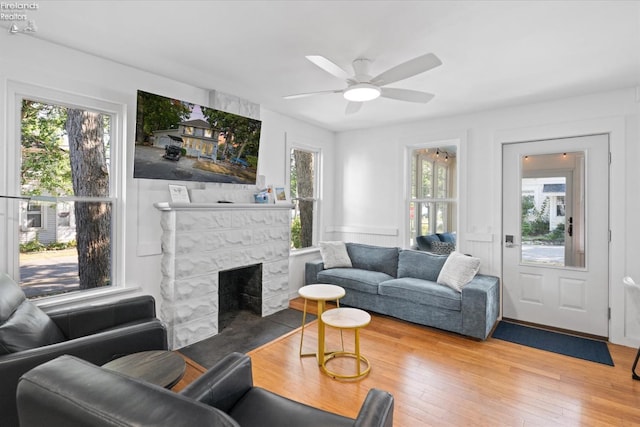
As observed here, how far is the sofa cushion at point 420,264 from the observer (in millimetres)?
3926

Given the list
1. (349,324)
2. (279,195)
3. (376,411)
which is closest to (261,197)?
(279,195)

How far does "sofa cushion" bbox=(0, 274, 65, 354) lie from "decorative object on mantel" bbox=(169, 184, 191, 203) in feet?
4.30

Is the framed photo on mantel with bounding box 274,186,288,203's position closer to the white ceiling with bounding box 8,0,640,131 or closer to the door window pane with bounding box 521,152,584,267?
the white ceiling with bounding box 8,0,640,131

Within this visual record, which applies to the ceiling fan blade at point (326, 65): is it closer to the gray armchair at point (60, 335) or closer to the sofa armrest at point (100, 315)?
the gray armchair at point (60, 335)

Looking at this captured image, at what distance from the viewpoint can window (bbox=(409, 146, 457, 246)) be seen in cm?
438

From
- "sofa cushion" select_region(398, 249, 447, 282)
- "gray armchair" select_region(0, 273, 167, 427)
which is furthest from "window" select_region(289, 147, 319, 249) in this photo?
"gray armchair" select_region(0, 273, 167, 427)

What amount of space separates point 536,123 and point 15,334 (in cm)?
480

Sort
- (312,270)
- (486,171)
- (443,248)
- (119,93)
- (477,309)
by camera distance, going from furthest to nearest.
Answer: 1. (312,270)
2. (443,248)
3. (486,171)
4. (477,309)
5. (119,93)

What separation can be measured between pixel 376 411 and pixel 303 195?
3.84 metres

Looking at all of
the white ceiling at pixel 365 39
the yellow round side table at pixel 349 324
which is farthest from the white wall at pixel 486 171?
the yellow round side table at pixel 349 324

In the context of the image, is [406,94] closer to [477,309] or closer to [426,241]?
[477,309]

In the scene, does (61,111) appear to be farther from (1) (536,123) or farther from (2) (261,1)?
(1) (536,123)

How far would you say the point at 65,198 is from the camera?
8.48ft

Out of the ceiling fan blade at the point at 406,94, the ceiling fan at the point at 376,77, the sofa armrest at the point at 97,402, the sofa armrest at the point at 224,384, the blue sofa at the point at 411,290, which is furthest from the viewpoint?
the blue sofa at the point at 411,290
